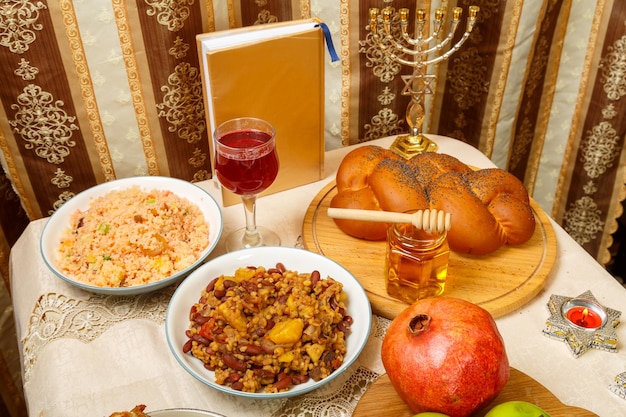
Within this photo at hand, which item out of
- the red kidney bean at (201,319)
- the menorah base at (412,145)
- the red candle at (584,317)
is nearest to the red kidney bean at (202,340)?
the red kidney bean at (201,319)

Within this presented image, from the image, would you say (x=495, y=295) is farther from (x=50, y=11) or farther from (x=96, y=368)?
(x=50, y=11)

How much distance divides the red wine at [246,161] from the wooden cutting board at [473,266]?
18cm

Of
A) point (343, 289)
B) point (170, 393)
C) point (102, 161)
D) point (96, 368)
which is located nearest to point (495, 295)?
point (343, 289)

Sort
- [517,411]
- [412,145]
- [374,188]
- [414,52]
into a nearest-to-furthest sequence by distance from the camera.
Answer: [517,411], [374,188], [414,52], [412,145]

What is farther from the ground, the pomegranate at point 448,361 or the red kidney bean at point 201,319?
the pomegranate at point 448,361

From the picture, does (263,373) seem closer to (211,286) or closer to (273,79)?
(211,286)

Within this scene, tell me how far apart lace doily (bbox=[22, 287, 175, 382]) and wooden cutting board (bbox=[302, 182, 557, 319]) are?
335mm

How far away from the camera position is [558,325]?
102 centimetres

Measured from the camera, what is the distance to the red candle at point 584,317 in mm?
Answer: 1020

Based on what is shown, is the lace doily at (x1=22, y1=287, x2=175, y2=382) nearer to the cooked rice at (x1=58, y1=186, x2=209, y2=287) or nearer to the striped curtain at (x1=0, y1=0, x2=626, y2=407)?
the cooked rice at (x1=58, y1=186, x2=209, y2=287)

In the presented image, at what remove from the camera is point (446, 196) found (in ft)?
3.71

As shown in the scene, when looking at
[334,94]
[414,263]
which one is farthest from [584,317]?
[334,94]

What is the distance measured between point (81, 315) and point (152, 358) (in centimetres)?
18

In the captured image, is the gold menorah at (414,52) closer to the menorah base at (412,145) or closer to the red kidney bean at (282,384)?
the menorah base at (412,145)
